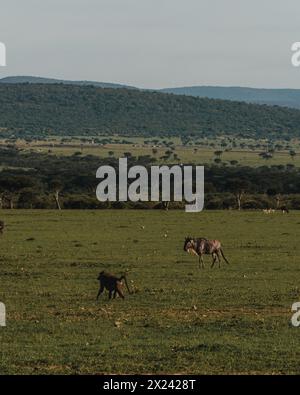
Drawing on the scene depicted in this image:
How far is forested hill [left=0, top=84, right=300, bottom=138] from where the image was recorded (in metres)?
171

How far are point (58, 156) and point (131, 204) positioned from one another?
6704 centimetres

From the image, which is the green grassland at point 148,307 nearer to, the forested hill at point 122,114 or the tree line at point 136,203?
the tree line at point 136,203

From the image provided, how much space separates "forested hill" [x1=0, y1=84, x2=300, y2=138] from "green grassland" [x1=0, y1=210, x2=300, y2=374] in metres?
140

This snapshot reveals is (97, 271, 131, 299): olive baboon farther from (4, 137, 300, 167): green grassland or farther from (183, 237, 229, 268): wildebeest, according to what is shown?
(4, 137, 300, 167): green grassland

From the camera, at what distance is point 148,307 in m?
16.0

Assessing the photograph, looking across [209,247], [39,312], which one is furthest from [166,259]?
[39,312]

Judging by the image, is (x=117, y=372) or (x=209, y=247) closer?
(x=117, y=372)

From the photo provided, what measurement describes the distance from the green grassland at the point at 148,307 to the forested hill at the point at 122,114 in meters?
140

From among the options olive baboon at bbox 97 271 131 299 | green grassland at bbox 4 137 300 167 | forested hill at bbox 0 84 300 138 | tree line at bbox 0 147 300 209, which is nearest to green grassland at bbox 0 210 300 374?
olive baboon at bbox 97 271 131 299

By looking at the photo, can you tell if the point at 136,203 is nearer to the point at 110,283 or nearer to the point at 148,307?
the point at 110,283

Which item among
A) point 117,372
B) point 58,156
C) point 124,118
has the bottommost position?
point 117,372

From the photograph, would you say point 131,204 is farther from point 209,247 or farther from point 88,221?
point 209,247

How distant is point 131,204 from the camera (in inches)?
2124

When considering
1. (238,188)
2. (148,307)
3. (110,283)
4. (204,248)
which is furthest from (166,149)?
(148,307)
